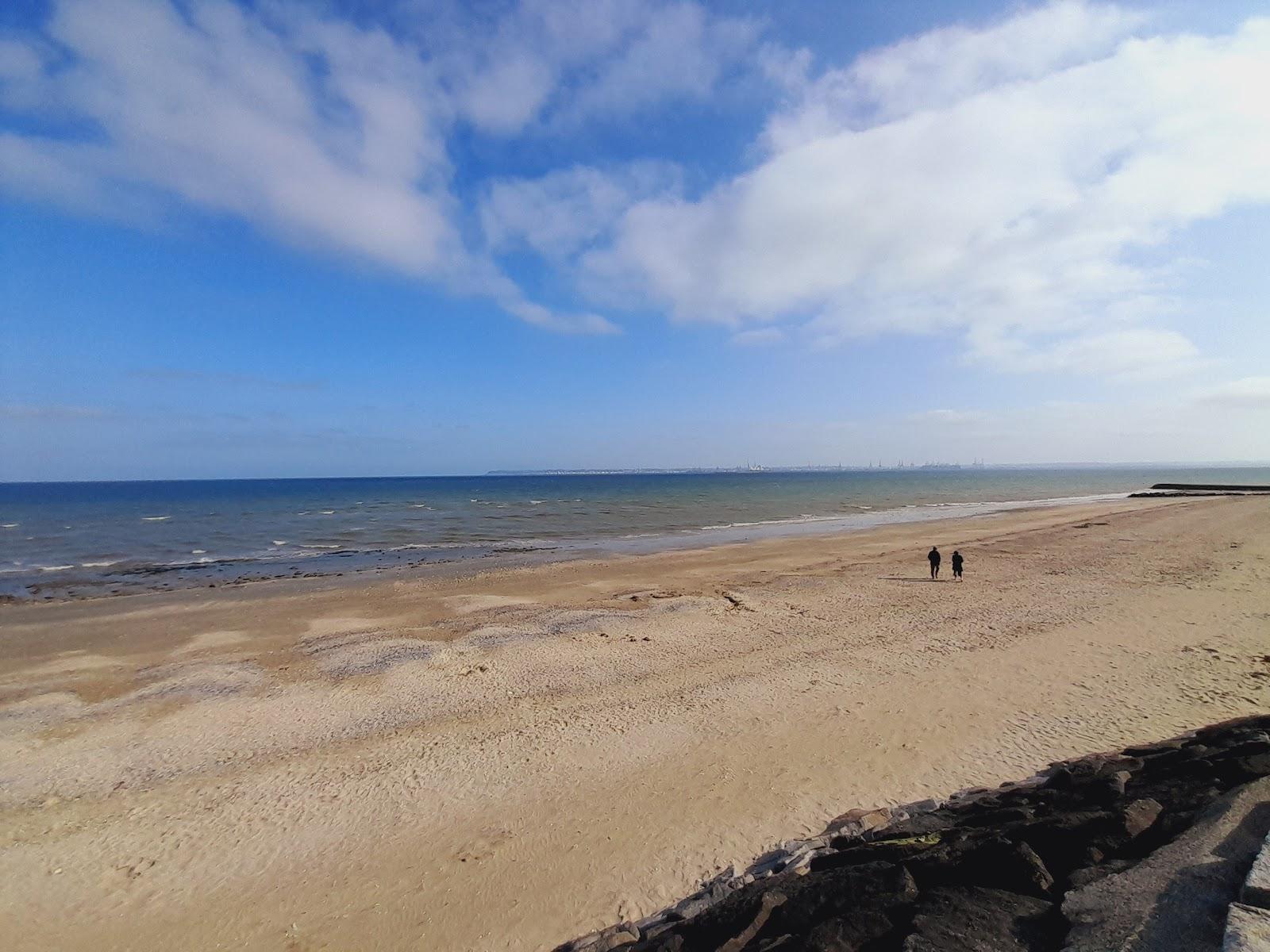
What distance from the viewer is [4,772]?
8.73 m

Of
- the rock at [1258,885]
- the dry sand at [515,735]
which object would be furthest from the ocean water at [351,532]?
the rock at [1258,885]

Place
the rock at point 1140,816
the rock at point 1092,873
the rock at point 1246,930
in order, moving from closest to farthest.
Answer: the rock at point 1246,930 < the rock at point 1092,873 < the rock at point 1140,816

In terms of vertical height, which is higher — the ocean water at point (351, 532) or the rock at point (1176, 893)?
the rock at point (1176, 893)

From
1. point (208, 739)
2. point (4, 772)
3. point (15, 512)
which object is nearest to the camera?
point (4, 772)

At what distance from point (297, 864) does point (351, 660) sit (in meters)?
7.57

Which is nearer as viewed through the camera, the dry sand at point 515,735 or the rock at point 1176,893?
the rock at point 1176,893

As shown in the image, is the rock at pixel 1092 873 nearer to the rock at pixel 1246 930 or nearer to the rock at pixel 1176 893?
the rock at pixel 1176 893

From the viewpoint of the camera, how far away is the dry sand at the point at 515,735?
5.99 meters

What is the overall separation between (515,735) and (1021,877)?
7.00m

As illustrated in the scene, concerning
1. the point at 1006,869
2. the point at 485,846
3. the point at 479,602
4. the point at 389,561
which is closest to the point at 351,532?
the point at 389,561

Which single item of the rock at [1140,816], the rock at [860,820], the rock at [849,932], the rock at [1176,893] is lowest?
the rock at [860,820]

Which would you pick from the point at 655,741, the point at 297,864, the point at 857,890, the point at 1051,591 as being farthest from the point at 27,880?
the point at 1051,591

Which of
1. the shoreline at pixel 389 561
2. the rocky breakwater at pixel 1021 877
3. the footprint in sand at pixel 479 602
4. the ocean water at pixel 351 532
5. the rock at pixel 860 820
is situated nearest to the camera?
the rocky breakwater at pixel 1021 877

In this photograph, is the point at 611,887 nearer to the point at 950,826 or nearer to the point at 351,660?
the point at 950,826
